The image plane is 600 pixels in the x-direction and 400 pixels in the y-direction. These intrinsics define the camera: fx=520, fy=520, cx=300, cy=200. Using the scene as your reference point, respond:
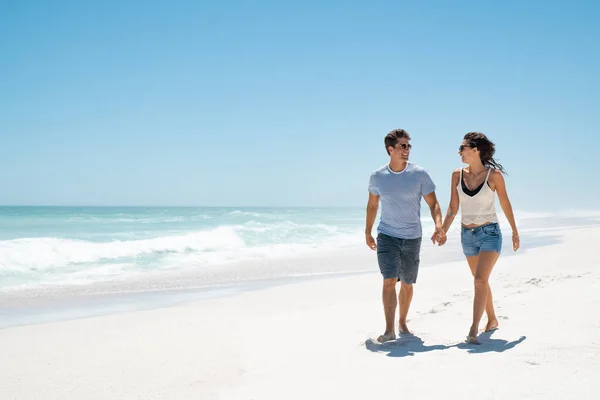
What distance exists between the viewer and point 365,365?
12.9 ft

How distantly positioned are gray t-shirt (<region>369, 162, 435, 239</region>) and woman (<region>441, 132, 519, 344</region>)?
286 mm

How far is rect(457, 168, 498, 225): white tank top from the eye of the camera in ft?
14.8

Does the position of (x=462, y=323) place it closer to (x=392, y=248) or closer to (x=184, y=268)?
(x=392, y=248)

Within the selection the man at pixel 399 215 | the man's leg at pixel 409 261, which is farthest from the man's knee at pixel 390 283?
the man's leg at pixel 409 261

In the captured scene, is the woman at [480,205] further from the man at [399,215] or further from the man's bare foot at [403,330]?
the man's bare foot at [403,330]

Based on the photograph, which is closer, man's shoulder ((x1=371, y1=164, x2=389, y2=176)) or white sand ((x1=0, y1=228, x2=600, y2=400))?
white sand ((x1=0, y1=228, x2=600, y2=400))

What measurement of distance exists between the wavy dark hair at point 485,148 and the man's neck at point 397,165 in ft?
1.94

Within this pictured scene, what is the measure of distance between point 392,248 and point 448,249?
453 inches

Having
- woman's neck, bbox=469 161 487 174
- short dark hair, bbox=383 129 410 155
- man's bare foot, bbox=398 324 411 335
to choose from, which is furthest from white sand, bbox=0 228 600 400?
short dark hair, bbox=383 129 410 155

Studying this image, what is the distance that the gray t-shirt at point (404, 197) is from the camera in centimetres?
471

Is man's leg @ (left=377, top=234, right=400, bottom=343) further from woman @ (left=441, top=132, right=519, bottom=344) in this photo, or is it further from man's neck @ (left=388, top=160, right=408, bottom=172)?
man's neck @ (left=388, top=160, right=408, bottom=172)

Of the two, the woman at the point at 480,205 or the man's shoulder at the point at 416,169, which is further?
the man's shoulder at the point at 416,169

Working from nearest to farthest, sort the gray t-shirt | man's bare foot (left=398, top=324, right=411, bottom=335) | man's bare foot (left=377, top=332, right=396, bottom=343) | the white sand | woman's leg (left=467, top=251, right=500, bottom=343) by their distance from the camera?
the white sand
woman's leg (left=467, top=251, right=500, bottom=343)
man's bare foot (left=377, top=332, right=396, bottom=343)
the gray t-shirt
man's bare foot (left=398, top=324, right=411, bottom=335)

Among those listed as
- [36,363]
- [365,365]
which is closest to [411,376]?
[365,365]
